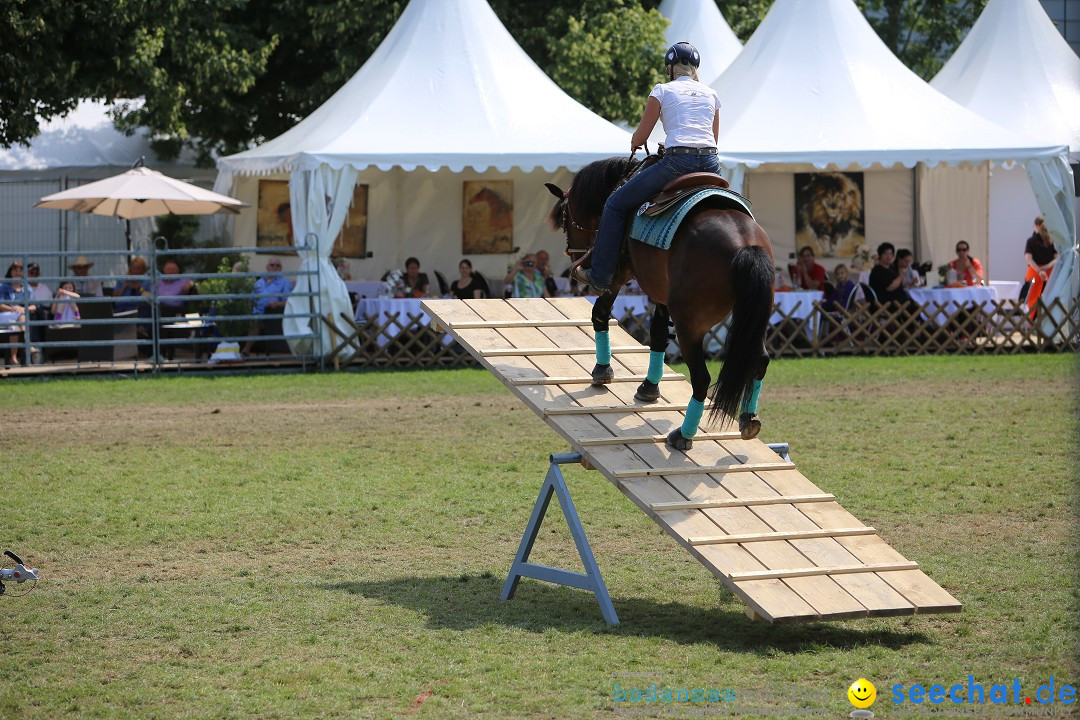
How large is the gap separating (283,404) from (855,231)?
36.4 ft

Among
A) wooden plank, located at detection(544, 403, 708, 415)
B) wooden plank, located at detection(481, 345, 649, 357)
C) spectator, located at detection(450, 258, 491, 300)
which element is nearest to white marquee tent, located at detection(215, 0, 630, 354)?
spectator, located at detection(450, 258, 491, 300)

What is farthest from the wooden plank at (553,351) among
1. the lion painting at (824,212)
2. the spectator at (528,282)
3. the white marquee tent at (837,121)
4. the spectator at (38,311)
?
the lion painting at (824,212)

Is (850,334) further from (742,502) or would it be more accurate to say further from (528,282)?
(742,502)

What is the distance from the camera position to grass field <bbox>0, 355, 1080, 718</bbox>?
5188mm

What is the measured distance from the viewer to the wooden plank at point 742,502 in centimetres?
603

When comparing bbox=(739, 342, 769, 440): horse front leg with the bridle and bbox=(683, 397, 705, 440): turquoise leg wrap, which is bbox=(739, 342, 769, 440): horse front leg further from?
the bridle

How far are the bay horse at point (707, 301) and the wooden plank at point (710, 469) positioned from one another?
203 mm

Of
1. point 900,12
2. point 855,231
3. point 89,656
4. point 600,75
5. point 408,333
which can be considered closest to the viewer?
point 89,656

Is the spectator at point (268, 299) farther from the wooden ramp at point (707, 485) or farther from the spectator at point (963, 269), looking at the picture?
the wooden ramp at point (707, 485)

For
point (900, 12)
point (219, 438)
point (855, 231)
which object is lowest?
point (219, 438)

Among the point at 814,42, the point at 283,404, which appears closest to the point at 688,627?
the point at 283,404

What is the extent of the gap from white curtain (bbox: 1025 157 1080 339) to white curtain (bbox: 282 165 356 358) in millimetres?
8966

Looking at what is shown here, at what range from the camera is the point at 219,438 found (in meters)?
11.4

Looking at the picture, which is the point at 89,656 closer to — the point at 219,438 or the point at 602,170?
the point at 602,170
